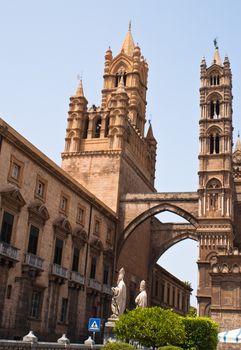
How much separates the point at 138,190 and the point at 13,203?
80.2ft

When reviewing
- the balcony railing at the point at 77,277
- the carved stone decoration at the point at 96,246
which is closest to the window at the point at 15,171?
the balcony railing at the point at 77,277

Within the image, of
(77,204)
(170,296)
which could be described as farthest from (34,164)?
(170,296)

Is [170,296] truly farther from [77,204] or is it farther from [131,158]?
[77,204]

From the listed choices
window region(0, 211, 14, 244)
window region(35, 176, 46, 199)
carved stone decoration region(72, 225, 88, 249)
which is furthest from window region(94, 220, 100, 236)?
window region(0, 211, 14, 244)

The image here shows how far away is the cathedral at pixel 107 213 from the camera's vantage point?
2742cm

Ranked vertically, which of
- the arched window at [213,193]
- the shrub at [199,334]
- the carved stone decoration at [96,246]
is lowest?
the shrub at [199,334]

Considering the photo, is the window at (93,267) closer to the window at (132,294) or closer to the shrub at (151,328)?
the window at (132,294)

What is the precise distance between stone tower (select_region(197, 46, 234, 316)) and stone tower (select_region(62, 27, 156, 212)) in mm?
7047

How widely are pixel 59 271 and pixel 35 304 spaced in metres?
2.89

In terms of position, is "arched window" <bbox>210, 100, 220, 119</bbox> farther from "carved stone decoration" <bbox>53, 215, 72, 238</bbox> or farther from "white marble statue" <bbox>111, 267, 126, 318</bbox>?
"white marble statue" <bbox>111, 267, 126, 318</bbox>

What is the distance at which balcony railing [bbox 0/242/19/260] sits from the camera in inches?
986

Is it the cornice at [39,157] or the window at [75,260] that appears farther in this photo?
the window at [75,260]

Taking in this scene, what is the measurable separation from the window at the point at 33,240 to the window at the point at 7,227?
7.29ft

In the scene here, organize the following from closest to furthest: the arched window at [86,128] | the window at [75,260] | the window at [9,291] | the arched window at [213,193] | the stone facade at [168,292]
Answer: the window at [9,291]
the window at [75,260]
the arched window at [213,193]
the arched window at [86,128]
the stone facade at [168,292]
